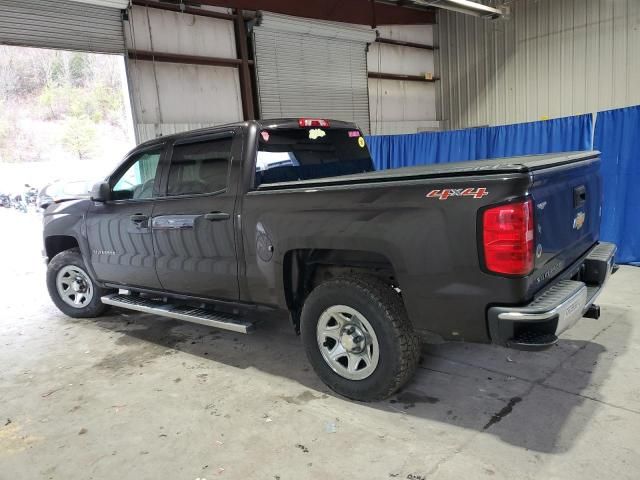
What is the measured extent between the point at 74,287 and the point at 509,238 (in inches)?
187

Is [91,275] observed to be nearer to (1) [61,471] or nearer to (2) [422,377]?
(1) [61,471]

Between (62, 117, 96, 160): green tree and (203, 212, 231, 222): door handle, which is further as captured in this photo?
(62, 117, 96, 160): green tree

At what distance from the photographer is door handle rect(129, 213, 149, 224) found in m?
4.18

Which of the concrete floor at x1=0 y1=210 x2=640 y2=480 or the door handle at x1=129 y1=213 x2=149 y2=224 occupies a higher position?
the door handle at x1=129 y1=213 x2=149 y2=224

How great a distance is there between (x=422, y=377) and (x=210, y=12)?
28.6 feet

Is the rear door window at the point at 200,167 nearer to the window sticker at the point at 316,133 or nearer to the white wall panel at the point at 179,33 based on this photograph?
the window sticker at the point at 316,133

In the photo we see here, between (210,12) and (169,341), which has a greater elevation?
(210,12)

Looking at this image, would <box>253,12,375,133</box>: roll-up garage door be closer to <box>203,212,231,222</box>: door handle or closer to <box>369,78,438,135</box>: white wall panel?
<box>369,78,438,135</box>: white wall panel

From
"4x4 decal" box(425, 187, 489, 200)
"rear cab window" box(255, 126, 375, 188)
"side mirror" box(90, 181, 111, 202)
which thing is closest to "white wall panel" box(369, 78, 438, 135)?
"rear cab window" box(255, 126, 375, 188)

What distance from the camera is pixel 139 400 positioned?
3373 mm

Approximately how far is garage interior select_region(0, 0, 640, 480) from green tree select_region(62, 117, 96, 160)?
2533mm

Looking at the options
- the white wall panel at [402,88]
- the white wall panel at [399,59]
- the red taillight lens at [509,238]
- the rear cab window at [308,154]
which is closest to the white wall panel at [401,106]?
the white wall panel at [402,88]

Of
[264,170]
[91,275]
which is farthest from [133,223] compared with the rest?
[264,170]

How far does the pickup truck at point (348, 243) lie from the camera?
2426mm
